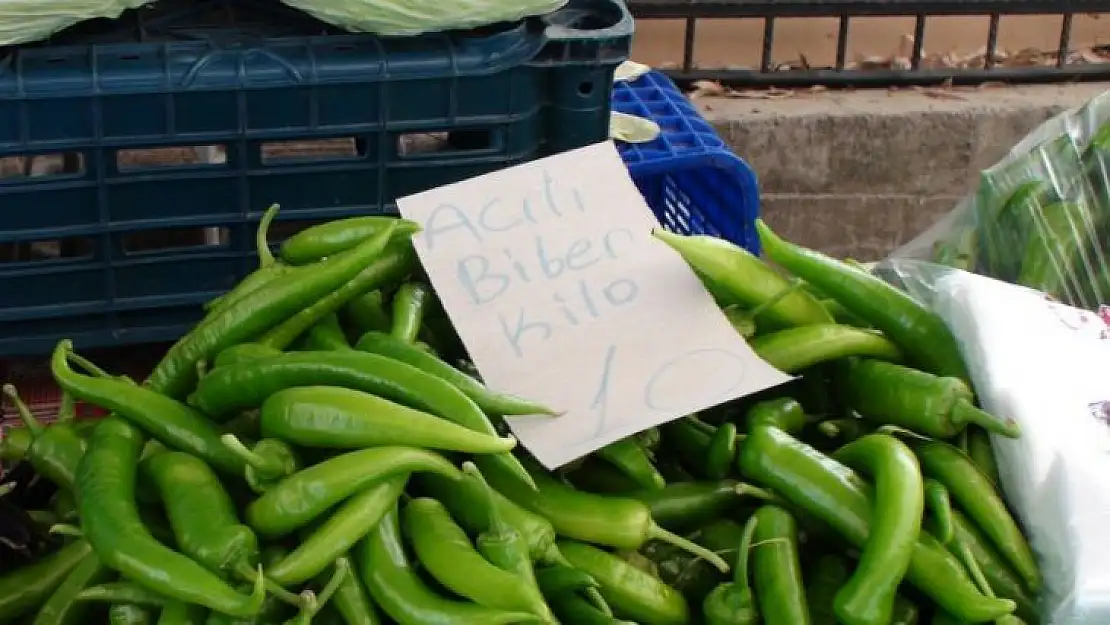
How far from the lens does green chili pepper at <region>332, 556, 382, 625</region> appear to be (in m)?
1.00

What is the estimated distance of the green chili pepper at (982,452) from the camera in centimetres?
113

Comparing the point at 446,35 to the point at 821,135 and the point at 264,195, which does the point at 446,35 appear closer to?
the point at 264,195

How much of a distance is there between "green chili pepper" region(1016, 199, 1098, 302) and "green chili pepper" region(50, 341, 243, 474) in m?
0.85

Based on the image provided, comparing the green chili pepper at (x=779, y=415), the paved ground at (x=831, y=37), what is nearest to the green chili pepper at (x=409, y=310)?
the green chili pepper at (x=779, y=415)

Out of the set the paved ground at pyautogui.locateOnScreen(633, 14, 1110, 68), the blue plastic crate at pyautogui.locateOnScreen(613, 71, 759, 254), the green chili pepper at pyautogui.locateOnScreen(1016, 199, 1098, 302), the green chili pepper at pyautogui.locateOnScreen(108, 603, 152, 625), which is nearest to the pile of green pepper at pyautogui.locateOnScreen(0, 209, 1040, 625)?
the green chili pepper at pyautogui.locateOnScreen(108, 603, 152, 625)

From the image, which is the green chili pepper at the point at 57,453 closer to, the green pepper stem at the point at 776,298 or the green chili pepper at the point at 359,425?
the green chili pepper at the point at 359,425

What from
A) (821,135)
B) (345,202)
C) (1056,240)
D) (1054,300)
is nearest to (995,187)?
(1056,240)

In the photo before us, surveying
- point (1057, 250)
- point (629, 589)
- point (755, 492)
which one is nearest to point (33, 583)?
point (629, 589)

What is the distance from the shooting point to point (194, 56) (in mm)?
1470

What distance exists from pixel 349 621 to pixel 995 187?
93 cm

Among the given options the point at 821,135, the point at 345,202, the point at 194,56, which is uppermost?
the point at 194,56

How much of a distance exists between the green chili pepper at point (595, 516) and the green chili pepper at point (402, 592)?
0.36ft

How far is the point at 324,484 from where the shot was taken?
3.28 ft

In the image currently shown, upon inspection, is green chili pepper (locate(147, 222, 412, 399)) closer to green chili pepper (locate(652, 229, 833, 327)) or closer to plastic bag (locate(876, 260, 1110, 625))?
green chili pepper (locate(652, 229, 833, 327))
